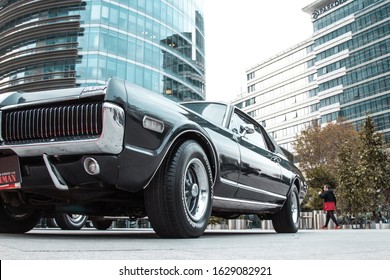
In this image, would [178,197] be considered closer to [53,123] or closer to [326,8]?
[53,123]

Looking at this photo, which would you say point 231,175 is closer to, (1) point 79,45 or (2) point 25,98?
(2) point 25,98

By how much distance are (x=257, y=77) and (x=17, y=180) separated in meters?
86.6

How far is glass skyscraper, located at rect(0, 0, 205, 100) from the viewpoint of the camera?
137 ft

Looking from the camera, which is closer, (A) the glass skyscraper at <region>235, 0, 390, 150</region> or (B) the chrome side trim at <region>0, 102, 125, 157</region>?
(B) the chrome side trim at <region>0, 102, 125, 157</region>

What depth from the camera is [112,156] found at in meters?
3.29

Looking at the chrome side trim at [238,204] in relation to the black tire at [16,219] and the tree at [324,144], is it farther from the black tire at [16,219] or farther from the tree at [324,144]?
the tree at [324,144]

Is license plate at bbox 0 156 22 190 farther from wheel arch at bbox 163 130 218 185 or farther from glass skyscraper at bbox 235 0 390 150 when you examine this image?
glass skyscraper at bbox 235 0 390 150

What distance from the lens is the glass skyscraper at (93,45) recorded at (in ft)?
137

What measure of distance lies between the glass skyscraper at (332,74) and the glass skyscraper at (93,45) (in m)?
22.8

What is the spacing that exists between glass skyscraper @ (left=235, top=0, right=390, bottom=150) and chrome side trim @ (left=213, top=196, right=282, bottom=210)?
51279 millimetres

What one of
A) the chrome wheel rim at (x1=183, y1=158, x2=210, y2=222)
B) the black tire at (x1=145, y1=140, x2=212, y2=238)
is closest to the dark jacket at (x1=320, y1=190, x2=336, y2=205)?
the chrome wheel rim at (x1=183, y1=158, x2=210, y2=222)

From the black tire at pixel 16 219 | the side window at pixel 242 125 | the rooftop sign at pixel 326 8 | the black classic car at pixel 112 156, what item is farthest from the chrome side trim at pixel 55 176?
the rooftop sign at pixel 326 8
